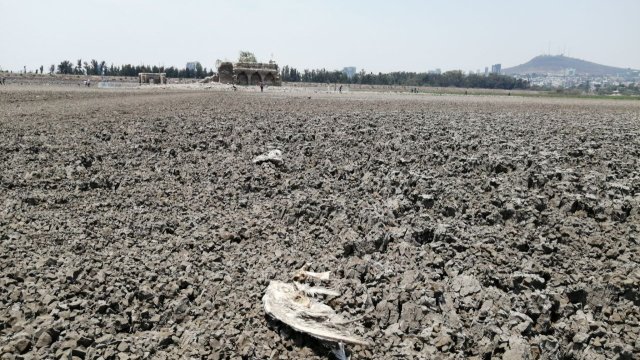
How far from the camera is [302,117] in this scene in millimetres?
18531

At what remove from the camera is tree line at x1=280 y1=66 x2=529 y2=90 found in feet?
429

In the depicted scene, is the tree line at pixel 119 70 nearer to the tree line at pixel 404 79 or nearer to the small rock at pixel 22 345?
the tree line at pixel 404 79

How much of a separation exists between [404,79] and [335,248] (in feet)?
481

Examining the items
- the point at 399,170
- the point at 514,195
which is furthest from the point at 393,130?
the point at 514,195

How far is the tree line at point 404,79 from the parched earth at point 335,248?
381 feet

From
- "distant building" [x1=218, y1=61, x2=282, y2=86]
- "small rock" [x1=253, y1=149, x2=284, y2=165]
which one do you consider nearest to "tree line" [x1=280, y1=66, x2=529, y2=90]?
"distant building" [x1=218, y1=61, x2=282, y2=86]

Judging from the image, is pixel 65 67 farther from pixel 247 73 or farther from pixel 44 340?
pixel 44 340

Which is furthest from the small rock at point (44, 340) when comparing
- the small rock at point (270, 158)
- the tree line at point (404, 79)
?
the tree line at point (404, 79)

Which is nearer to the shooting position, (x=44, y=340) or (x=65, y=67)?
(x=44, y=340)

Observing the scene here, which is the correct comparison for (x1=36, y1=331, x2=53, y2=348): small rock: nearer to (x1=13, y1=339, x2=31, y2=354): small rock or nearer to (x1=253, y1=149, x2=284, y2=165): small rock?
(x1=13, y1=339, x2=31, y2=354): small rock

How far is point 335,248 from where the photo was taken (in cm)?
644

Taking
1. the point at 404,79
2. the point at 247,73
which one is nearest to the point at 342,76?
the point at 404,79

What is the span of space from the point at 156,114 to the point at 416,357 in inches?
683

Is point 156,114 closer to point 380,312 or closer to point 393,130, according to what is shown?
point 393,130
